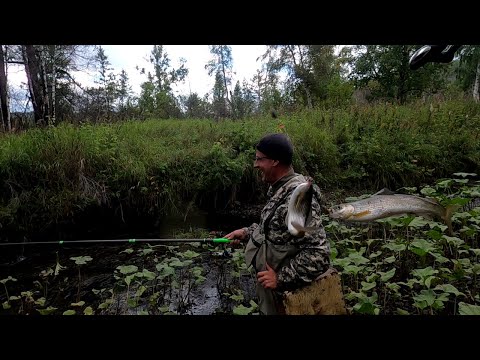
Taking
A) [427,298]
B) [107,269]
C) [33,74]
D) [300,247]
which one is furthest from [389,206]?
[33,74]

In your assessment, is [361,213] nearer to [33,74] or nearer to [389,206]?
[389,206]

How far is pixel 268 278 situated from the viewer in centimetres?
212

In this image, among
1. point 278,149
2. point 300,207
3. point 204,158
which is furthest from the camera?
point 204,158

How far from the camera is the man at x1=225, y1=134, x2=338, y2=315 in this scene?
6.69 ft

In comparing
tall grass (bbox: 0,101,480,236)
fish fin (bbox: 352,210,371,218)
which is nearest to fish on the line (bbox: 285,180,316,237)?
fish fin (bbox: 352,210,371,218)

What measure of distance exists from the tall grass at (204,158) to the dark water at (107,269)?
0.39 meters

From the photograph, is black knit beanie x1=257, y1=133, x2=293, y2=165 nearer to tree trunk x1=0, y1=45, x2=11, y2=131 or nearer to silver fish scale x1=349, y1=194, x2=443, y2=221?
silver fish scale x1=349, y1=194, x2=443, y2=221

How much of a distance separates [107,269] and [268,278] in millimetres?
3593

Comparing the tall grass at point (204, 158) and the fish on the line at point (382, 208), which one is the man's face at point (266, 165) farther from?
the tall grass at point (204, 158)

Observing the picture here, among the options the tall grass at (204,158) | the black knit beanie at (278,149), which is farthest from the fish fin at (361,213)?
the tall grass at (204,158)

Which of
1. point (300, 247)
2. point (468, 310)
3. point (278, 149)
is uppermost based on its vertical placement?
point (278, 149)
